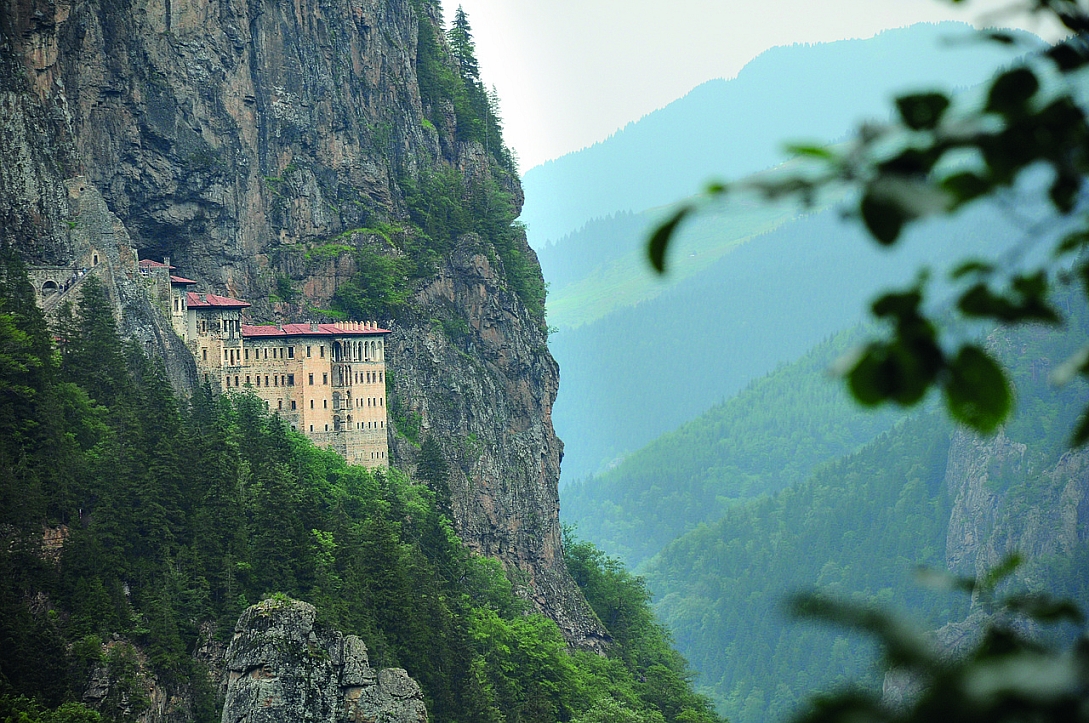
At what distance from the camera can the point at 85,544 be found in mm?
59219

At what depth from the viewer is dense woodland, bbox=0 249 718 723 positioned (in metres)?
56.2

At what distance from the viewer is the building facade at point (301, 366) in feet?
281

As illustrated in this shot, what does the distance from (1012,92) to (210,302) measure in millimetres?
85464

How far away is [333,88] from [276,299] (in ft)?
57.8

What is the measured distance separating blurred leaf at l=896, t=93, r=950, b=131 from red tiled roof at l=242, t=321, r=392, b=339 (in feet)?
277

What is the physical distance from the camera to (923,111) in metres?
3.90

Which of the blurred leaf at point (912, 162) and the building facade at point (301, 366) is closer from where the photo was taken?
the blurred leaf at point (912, 162)

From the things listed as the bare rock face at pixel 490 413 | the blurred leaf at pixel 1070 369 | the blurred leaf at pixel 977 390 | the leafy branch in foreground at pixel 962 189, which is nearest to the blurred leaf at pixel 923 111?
the leafy branch in foreground at pixel 962 189

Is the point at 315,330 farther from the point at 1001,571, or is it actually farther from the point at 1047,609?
the point at 1047,609

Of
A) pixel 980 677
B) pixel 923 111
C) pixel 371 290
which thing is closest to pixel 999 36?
pixel 923 111

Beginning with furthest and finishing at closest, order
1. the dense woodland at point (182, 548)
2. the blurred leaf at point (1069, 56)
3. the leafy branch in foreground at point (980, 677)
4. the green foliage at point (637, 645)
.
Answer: the green foliage at point (637, 645) < the dense woodland at point (182, 548) < the blurred leaf at point (1069, 56) < the leafy branch in foreground at point (980, 677)

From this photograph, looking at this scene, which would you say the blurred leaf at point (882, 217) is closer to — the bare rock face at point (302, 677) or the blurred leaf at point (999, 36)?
the blurred leaf at point (999, 36)

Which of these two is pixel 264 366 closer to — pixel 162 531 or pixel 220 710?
pixel 162 531

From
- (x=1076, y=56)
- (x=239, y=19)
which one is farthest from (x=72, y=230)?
(x=1076, y=56)
